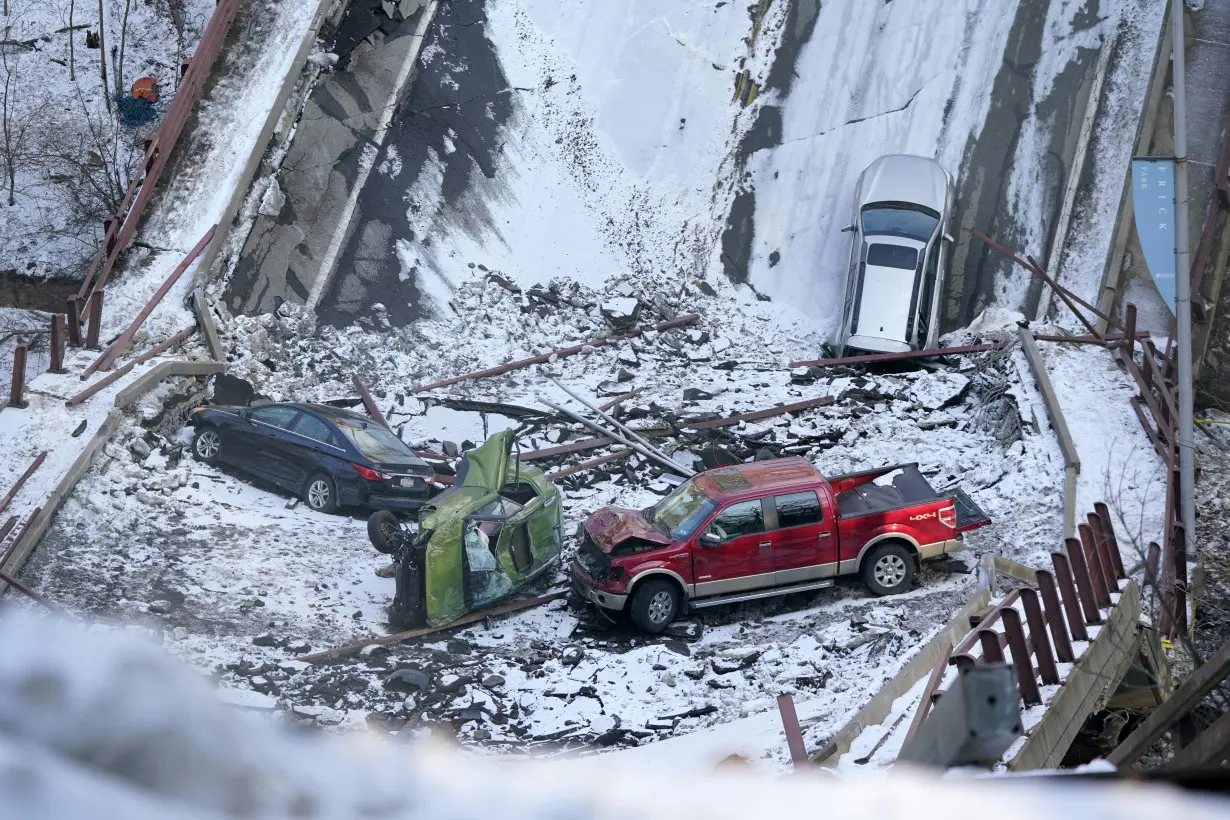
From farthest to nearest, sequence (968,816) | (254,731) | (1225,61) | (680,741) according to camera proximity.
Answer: (1225,61), (680,741), (968,816), (254,731)

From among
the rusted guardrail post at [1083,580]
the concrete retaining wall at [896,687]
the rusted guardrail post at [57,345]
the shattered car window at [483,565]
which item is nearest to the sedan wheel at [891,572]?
the concrete retaining wall at [896,687]

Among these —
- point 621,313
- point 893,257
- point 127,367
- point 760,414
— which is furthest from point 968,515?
point 127,367

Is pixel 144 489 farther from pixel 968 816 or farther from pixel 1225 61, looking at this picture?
pixel 1225 61

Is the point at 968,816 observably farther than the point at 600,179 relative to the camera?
No

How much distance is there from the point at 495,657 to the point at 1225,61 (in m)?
17.9

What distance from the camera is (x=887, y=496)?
41.4 feet

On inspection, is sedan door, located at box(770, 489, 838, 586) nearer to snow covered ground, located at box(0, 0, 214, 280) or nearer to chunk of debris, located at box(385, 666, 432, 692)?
chunk of debris, located at box(385, 666, 432, 692)

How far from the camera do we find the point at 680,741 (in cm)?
904

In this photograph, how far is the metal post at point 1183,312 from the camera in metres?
12.3

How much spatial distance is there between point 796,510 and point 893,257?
7480 mm

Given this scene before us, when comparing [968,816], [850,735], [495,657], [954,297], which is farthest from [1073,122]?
[968,816]

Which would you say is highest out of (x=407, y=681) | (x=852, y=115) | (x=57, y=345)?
(x=852, y=115)

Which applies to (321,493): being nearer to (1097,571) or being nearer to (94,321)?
(94,321)

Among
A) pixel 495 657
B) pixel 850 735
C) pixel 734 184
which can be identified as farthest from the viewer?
pixel 734 184
